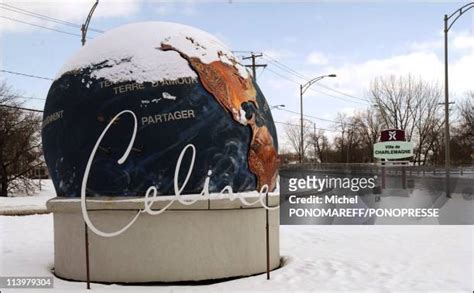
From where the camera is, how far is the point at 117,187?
8.36m

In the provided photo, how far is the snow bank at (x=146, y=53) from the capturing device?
28.6 ft

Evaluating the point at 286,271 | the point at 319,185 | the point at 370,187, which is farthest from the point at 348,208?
the point at 286,271

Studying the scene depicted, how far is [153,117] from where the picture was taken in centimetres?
838

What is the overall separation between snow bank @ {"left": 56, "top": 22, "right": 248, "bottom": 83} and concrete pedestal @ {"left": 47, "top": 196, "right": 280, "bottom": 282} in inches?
84.9

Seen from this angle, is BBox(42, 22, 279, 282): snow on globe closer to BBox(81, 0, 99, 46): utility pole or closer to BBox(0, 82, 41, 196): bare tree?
BBox(81, 0, 99, 46): utility pole

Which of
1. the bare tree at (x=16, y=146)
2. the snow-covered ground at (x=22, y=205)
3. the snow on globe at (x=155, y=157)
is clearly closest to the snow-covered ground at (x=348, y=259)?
the snow on globe at (x=155, y=157)

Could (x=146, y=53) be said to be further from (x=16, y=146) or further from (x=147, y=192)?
(x=16, y=146)

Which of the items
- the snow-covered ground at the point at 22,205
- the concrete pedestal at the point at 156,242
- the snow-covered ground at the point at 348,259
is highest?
the concrete pedestal at the point at 156,242

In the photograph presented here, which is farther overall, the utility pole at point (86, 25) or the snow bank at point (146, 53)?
the utility pole at point (86, 25)

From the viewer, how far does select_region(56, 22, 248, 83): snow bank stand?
871cm

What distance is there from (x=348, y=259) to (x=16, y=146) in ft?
95.6

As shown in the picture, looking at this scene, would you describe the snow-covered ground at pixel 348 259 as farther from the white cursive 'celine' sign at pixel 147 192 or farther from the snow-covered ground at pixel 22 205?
the snow-covered ground at pixel 22 205

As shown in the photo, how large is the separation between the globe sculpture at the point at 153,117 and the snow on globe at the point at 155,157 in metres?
0.02

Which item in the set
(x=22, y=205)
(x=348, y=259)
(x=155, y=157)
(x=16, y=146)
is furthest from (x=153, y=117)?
(x=16, y=146)
